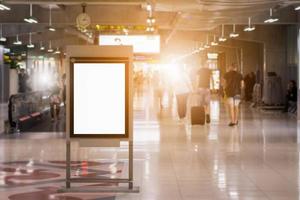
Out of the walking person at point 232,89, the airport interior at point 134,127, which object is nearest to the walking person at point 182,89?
the airport interior at point 134,127

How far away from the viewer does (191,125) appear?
20.7m

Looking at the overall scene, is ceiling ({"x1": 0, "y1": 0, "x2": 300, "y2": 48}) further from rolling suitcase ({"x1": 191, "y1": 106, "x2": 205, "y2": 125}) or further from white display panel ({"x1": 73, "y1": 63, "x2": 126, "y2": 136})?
white display panel ({"x1": 73, "y1": 63, "x2": 126, "y2": 136})

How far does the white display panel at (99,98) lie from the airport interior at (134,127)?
1cm

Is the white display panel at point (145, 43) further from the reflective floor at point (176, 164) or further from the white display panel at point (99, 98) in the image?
the white display panel at point (99, 98)

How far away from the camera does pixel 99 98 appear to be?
925 centimetres

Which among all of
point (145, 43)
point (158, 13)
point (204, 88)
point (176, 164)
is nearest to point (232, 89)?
point (204, 88)

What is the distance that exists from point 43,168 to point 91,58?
9.71 ft

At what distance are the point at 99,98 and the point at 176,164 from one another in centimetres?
303

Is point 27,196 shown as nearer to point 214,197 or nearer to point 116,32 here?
point 214,197

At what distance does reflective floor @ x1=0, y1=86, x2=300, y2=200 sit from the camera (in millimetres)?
9180

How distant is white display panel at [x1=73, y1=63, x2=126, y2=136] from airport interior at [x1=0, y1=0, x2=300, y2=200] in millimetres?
13

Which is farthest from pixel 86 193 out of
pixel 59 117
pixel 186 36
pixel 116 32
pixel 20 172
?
pixel 186 36

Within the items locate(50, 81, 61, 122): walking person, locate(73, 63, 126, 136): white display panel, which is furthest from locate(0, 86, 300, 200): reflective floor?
locate(50, 81, 61, 122): walking person

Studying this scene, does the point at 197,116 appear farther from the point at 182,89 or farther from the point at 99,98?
the point at 99,98
